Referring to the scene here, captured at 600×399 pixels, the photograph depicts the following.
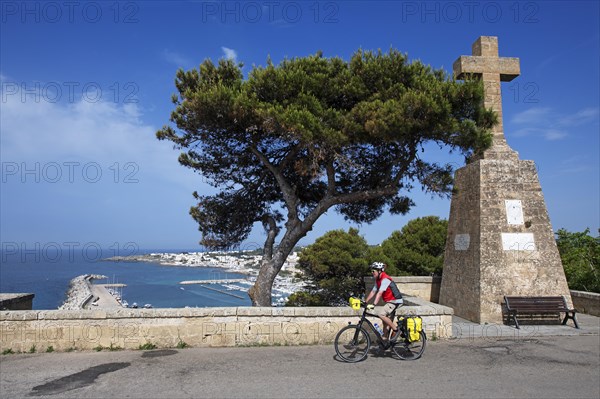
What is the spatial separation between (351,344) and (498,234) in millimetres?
5668

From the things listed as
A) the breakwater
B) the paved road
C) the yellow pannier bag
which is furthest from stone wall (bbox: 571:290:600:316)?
the breakwater

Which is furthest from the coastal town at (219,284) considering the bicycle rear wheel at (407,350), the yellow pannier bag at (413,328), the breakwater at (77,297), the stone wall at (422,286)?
the yellow pannier bag at (413,328)

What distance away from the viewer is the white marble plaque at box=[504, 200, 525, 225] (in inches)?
396

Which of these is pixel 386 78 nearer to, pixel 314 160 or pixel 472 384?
pixel 314 160

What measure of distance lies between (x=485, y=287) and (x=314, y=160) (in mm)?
5038

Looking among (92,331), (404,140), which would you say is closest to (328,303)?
(404,140)

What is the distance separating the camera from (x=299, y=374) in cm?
547

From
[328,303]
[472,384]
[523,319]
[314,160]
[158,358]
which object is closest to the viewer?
[472,384]

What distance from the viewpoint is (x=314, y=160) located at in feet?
29.0

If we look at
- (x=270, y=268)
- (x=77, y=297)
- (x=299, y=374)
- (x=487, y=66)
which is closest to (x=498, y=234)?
(x=487, y=66)

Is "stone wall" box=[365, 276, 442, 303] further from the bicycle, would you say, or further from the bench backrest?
the bicycle

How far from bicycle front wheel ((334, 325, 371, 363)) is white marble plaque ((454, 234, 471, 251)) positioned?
5.21 metres

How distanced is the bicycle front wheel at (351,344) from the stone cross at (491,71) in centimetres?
698

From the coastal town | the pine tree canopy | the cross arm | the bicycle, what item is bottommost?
the coastal town
